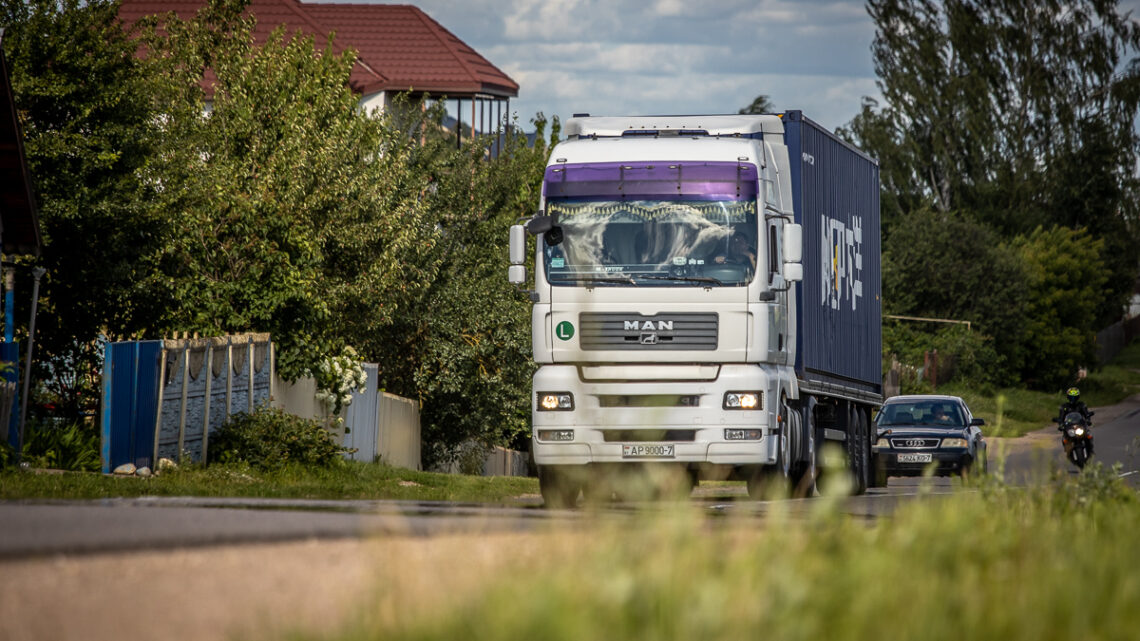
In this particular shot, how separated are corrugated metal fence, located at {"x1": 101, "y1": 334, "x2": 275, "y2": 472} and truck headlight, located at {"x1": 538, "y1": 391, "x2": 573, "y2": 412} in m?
4.66

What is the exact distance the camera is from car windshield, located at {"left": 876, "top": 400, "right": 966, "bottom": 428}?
2639cm

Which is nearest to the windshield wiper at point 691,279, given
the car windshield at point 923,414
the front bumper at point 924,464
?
the front bumper at point 924,464

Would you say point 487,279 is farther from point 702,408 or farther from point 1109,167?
point 1109,167

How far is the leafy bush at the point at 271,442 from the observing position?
1852cm

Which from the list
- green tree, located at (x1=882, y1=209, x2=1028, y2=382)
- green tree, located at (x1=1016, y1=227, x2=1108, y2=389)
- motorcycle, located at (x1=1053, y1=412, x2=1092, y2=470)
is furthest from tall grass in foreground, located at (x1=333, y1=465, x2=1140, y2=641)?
green tree, located at (x1=1016, y1=227, x2=1108, y2=389)

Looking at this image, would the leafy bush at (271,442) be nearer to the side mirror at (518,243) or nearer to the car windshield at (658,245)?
the side mirror at (518,243)

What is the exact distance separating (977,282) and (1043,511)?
55.1m

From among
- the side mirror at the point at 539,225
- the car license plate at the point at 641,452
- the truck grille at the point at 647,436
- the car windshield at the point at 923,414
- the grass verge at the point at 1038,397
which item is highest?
the grass verge at the point at 1038,397

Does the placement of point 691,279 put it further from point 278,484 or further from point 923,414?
point 923,414

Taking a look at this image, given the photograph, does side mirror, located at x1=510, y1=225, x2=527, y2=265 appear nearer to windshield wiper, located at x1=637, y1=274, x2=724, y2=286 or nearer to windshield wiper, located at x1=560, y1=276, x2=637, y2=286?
windshield wiper, located at x1=560, y1=276, x2=637, y2=286

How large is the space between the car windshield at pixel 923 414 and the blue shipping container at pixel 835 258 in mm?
3785

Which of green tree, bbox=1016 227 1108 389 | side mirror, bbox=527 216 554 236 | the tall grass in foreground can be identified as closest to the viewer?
the tall grass in foreground

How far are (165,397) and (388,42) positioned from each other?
43255 millimetres

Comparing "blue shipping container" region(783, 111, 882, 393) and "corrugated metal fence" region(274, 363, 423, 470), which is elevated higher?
"blue shipping container" region(783, 111, 882, 393)
